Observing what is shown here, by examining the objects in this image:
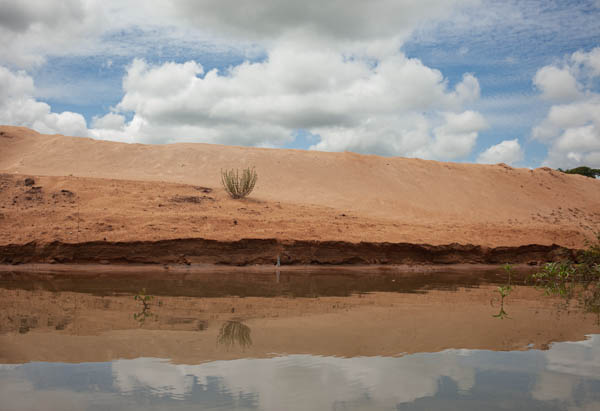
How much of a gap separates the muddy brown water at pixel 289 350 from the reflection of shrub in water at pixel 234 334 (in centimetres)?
2

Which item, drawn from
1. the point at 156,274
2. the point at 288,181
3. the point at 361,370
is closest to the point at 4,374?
the point at 361,370

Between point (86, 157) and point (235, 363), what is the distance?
1092 inches

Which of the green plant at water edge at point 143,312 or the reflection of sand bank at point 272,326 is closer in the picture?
the reflection of sand bank at point 272,326

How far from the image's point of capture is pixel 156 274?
10.5 metres

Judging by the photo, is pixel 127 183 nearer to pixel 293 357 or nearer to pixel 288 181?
pixel 288 181

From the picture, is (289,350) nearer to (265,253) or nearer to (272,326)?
(272,326)

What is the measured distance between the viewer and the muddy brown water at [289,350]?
329 cm

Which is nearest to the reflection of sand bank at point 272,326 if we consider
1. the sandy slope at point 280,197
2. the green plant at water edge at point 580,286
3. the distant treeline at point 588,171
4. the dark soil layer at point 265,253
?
the green plant at water edge at point 580,286

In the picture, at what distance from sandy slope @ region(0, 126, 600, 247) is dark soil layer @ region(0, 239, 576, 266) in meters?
0.25

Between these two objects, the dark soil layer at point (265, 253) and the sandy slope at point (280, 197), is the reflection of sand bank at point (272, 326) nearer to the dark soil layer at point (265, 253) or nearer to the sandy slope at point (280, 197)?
the dark soil layer at point (265, 253)

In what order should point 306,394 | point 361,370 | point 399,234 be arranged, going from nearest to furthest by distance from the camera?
point 306,394 < point 361,370 < point 399,234

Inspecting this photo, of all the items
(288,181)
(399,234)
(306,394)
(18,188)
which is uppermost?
(288,181)

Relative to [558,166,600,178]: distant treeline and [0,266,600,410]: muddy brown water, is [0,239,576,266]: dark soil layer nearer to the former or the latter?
[0,266,600,410]: muddy brown water

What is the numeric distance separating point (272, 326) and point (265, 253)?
7011 mm
